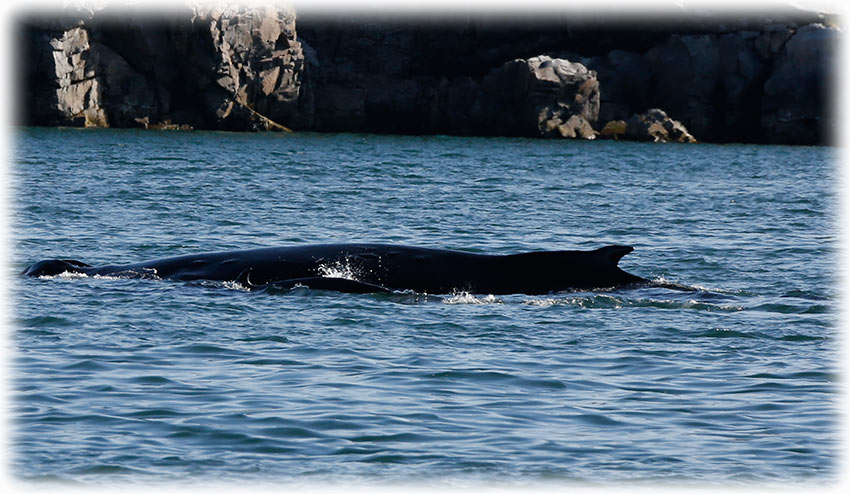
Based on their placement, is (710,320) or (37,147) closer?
(710,320)

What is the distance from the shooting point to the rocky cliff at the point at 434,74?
78625 millimetres

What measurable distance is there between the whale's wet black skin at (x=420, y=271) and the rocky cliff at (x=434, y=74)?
64.1 metres

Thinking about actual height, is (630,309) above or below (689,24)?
below

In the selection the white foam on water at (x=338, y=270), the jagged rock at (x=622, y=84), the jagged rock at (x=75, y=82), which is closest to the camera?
the white foam on water at (x=338, y=270)

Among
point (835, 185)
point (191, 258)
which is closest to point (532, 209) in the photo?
point (191, 258)

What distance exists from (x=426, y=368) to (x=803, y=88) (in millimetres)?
76465

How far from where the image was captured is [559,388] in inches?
426

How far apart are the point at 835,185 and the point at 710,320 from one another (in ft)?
114

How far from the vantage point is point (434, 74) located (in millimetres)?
93062

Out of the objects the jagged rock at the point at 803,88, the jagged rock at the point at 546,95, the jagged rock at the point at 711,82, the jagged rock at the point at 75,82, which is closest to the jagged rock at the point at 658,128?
the jagged rock at the point at 711,82

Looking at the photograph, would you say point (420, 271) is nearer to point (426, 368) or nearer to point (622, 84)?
point (426, 368)

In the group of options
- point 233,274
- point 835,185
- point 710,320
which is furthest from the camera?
point 835,185

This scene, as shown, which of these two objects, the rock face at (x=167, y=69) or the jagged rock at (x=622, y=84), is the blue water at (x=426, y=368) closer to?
the rock face at (x=167, y=69)

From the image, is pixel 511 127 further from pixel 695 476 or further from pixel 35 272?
pixel 695 476
